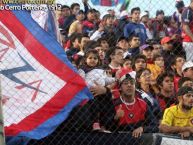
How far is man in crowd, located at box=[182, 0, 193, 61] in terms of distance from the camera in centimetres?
891

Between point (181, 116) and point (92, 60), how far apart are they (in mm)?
1049

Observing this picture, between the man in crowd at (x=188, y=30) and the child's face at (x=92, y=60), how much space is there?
7.06ft

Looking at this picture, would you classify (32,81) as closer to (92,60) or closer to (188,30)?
(92,60)

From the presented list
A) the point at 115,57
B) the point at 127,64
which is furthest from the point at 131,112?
the point at 127,64

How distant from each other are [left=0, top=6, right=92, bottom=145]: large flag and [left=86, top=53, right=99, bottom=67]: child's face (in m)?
0.76

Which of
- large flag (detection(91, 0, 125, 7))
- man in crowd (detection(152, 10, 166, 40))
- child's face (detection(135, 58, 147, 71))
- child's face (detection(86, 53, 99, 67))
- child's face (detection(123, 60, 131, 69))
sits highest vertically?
large flag (detection(91, 0, 125, 7))

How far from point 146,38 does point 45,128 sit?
4850mm

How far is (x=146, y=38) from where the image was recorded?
35.1 ft

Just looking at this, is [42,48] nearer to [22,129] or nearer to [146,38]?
[22,129]

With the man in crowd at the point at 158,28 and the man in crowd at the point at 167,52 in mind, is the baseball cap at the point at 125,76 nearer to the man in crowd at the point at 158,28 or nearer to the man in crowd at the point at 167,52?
the man in crowd at the point at 167,52

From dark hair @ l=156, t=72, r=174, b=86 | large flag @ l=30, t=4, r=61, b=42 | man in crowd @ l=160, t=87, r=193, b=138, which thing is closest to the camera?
man in crowd @ l=160, t=87, r=193, b=138

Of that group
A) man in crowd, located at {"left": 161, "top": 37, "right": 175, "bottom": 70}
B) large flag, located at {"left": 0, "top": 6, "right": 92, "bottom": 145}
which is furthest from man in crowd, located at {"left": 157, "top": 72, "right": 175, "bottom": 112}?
large flag, located at {"left": 0, "top": 6, "right": 92, "bottom": 145}

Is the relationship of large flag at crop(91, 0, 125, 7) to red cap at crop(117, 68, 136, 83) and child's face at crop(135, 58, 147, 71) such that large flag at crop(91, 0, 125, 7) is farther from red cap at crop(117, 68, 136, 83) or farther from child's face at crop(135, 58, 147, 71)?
red cap at crop(117, 68, 136, 83)

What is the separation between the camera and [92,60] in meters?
7.02
